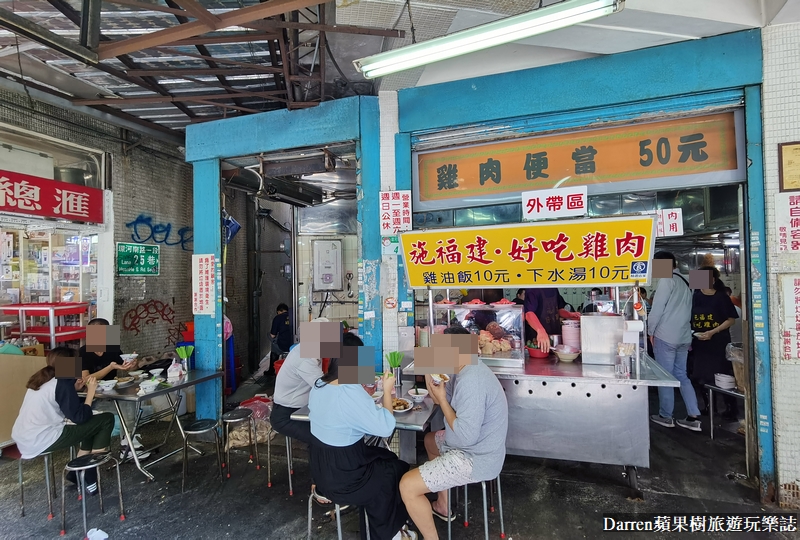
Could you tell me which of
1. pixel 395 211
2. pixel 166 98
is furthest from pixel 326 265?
pixel 166 98

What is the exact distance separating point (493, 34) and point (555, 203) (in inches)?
72.3

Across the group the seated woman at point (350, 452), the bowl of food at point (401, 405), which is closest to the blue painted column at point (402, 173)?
the bowl of food at point (401, 405)

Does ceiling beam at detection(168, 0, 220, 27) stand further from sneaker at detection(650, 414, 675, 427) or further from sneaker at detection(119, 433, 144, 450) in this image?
sneaker at detection(650, 414, 675, 427)

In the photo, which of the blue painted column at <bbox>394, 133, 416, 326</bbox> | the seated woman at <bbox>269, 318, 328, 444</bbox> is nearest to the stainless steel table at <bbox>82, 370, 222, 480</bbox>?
the seated woman at <bbox>269, 318, 328, 444</bbox>

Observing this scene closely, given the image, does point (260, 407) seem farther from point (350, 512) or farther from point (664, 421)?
point (664, 421)

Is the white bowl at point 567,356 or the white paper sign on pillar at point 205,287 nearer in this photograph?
the white bowl at point 567,356

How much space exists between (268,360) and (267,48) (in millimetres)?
6130

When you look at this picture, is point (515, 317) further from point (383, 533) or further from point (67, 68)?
point (67, 68)

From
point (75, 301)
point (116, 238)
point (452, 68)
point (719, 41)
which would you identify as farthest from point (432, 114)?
point (75, 301)

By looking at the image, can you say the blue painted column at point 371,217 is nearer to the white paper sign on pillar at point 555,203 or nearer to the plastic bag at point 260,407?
the plastic bag at point 260,407

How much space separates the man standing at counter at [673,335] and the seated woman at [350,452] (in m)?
4.21

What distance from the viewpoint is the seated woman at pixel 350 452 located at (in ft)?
8.55

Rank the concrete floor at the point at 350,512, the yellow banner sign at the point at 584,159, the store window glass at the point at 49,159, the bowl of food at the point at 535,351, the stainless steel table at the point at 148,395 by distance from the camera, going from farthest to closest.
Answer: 1. the store window glass at the point at 49,159
2. the bowl of food at the point at 535,351
3. the stainless steel table at the point at 148,395
4. the yellow banner sign at the point at 584,159
5. the concrete floor at the point at 350,512

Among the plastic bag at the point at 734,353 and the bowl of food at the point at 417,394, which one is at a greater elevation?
the plastic bag at the point at 734,353
